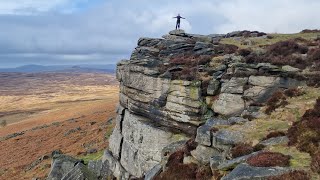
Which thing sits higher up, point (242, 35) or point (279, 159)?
point (242, 35)

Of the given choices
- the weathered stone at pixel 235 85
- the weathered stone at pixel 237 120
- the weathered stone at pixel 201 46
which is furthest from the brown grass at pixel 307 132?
the weathered stone at pixel 201 46

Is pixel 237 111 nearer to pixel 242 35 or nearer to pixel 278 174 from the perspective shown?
pixel 278 174

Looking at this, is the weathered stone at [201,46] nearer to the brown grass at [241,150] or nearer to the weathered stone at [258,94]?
the weathered stone at [258,94]

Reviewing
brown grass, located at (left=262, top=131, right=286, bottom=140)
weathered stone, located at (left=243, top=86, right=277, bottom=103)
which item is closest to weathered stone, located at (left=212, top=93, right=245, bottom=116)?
weathered stone, located at (left=243, top=86, right=277, bottom=103)

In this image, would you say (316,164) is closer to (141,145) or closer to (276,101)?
(276,101)

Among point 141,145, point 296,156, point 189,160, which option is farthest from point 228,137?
point 141,145

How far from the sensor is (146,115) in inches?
1395

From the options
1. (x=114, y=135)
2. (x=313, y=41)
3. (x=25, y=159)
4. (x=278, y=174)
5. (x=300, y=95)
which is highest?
(x=313, y=41)

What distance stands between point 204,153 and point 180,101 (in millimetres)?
8540

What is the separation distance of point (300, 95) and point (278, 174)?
469 inches

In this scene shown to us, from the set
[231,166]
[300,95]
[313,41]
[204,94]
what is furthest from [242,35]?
[231,166]

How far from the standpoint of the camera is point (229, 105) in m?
29.6

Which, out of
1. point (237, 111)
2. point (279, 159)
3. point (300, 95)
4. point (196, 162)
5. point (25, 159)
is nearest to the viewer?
point (279, 159)

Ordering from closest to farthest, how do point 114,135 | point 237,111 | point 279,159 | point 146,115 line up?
point 279,159
point 237,111
point 146,115
point 114,135
